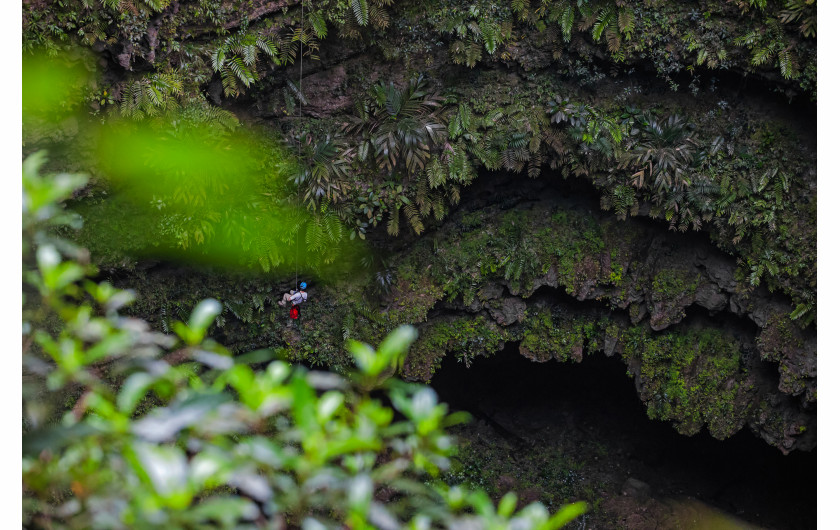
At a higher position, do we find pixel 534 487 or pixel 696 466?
pixel 696 466

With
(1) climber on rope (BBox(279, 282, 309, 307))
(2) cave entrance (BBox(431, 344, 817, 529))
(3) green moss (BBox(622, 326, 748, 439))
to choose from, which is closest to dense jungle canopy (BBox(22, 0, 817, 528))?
(3) green moss (BBox(622, 326, 748, 439))

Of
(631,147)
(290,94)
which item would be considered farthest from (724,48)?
(290,94)

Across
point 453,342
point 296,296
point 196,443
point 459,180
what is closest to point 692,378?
point 453,342

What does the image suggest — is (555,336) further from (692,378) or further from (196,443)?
(196,443)

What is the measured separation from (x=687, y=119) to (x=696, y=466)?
19.2 ft

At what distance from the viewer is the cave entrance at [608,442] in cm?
895

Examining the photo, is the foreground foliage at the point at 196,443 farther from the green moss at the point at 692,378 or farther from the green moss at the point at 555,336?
the green moss at the point at 692,378

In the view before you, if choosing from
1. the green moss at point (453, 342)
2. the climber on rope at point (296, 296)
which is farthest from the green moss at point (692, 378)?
the climber on rope at point (296, 296)

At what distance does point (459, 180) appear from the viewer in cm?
802

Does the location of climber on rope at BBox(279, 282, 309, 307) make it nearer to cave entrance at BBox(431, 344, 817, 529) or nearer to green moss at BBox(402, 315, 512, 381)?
green moss at BBox(402, 315, 512, 381)

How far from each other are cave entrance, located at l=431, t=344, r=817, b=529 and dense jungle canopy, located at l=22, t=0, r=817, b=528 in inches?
35.2

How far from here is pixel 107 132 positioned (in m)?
7.04

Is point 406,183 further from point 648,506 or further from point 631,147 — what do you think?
point 648,506

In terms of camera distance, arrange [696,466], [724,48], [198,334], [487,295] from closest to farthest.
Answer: [198,334], [724,48], [487,295], [696,466]
